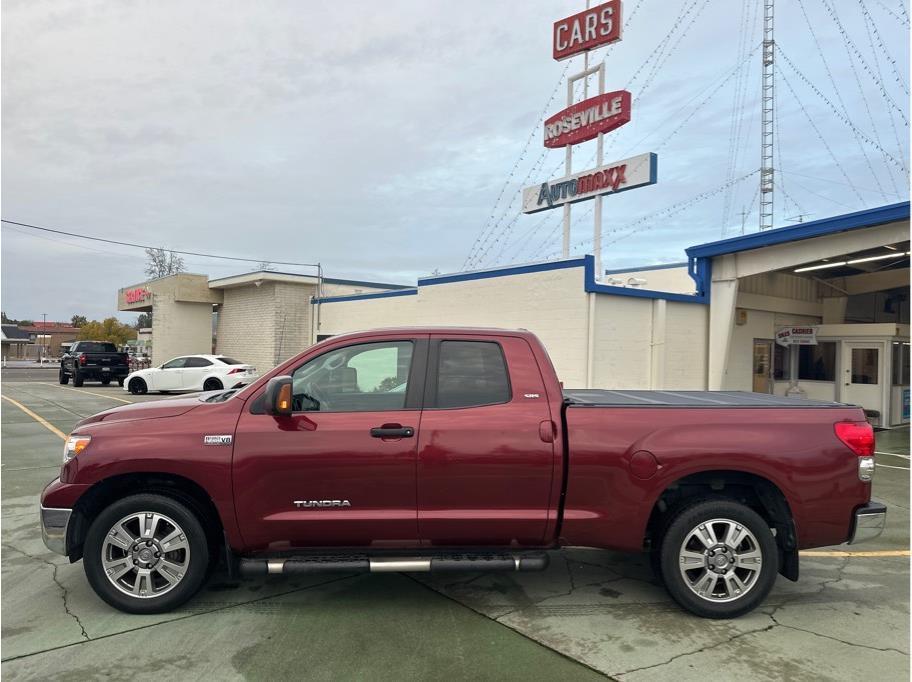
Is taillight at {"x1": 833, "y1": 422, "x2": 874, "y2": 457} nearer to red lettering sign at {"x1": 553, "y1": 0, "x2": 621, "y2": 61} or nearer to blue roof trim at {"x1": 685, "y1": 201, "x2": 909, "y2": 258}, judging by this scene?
blue roof trim at {"x1": 685, "y1": 201, "x2": 909, "y2": 258}

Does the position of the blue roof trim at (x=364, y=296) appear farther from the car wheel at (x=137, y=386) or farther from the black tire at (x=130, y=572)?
the black tire at (x=130, y=572)

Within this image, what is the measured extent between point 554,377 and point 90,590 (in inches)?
141

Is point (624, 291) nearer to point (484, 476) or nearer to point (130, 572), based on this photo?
point (484, 476)

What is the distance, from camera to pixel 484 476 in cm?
387

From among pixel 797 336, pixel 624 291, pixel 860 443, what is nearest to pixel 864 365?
pixel 797 336

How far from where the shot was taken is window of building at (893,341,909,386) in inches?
583

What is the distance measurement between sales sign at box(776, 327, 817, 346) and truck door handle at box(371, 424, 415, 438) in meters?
14.1

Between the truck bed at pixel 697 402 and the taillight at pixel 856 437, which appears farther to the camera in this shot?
the truck bed at pixel 697 402

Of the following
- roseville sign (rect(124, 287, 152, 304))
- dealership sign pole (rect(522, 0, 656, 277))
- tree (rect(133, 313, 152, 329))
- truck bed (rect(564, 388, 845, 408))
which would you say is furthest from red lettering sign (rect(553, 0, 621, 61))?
tree (rect(133, 313, 152, 329))

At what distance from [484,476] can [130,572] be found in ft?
7.70

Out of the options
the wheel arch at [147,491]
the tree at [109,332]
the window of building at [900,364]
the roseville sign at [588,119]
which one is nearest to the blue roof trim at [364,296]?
the roseville sign at [588,119]

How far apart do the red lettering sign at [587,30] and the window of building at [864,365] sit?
10128 mm

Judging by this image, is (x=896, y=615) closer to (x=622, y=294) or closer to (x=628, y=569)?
(x=628, y=569)

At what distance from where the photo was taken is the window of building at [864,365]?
48.3ft
